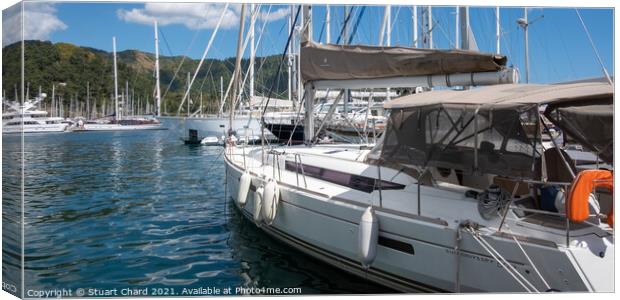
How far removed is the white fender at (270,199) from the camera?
7586mm

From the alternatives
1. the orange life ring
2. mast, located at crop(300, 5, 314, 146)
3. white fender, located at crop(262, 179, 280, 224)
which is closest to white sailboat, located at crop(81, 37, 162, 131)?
mast, located at crop(300, 5, 314, 146)

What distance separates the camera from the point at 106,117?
53.7m

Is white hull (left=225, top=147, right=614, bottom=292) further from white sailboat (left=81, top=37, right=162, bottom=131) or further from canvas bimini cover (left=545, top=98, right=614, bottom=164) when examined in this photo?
white sailboat (left=81, top=37, right=162, bottom=131)

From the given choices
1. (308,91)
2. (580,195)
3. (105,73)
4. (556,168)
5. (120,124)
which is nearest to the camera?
(580,195)

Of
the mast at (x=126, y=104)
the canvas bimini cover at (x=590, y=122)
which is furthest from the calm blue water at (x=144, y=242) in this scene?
the mast at (x=126, y=104)

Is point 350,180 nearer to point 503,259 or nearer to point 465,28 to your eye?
point 465,28

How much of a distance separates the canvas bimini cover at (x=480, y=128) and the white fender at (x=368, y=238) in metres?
0.82

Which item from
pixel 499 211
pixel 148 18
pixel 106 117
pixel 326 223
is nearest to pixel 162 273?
pixel 326 223

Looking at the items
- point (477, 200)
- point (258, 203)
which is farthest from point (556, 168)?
point (258, 203)

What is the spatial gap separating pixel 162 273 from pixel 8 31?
12.0 feet

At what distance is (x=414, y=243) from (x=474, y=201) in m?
0.94

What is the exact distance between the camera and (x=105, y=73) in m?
34.2

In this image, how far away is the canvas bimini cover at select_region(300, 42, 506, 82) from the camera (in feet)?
22.5

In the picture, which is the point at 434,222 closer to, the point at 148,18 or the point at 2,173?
the point at 148,18
